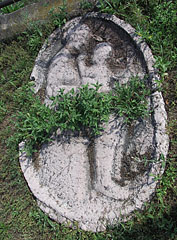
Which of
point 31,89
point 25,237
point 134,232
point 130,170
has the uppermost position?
point 31,89

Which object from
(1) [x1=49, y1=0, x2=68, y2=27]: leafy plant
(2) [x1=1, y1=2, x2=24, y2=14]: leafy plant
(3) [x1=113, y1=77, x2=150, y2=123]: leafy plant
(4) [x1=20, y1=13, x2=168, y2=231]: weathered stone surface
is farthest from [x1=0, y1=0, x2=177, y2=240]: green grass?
(2) [x1=1, y1=2, x2=24, y2=14]: leafy plant

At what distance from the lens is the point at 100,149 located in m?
2.54

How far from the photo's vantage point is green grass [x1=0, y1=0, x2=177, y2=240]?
7.80ft

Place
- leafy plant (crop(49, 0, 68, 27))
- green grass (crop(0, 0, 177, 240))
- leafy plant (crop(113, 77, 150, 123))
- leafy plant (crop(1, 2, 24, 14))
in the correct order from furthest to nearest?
1. leafy plant (crop(1, 2, 24, 14))
2. leafy plant (crop(49, 0, 68, 27))
3. leafy plant (crop(113, 77, 150, 123))
4. green grass (crop(0, 0, 177, 240))

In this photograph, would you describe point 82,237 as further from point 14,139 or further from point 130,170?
point 14,139

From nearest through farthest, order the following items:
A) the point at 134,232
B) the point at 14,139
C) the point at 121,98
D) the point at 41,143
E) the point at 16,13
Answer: the point at 134,232
the point at 121,98
the point at 41,143
the point at 14,139
the point at 16,13

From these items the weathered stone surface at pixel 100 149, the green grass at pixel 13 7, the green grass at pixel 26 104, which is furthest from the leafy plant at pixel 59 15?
the green grass at pixel 13 7

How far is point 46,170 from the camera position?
2691 millimetres

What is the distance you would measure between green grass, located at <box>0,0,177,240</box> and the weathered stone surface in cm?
12

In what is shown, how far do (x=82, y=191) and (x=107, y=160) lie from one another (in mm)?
403

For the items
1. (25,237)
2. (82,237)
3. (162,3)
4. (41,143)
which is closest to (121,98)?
(41,143)

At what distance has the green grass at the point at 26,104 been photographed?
2.38 meters

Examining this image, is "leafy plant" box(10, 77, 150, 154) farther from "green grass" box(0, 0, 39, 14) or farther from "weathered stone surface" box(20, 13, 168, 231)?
"green grass" box(0, 0, 39, 14)

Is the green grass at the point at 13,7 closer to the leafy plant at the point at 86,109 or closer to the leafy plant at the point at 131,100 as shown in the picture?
the leafy plant at the point at 86,109
